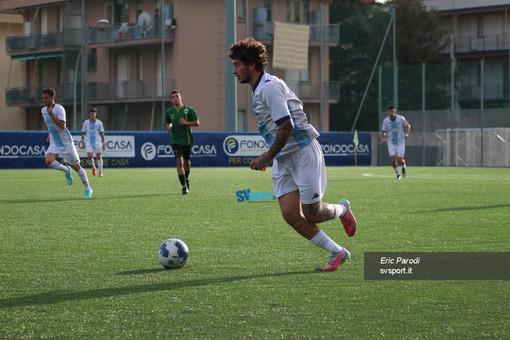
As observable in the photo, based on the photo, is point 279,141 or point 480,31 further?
point 480,31

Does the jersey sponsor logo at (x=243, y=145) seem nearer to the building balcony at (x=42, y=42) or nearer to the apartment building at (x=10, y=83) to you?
the building balcony at (x=42, y=42)

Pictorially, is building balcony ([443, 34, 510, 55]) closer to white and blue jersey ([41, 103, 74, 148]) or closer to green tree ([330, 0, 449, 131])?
green tree ([330, 0, 449, 131])

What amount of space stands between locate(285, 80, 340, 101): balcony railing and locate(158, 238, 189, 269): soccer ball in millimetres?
41142

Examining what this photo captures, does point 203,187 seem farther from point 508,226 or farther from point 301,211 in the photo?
point 301,211

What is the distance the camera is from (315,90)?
1882 inches

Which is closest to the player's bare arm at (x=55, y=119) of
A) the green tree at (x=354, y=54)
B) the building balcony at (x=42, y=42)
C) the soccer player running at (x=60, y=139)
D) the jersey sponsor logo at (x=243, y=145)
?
the soccer player running at (x=60, y=139)

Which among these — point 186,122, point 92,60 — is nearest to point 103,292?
point 186,122

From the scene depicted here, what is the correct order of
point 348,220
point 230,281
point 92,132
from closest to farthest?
point 230,281 < point 348,220 < point 92,132

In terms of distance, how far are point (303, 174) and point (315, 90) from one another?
41.9m

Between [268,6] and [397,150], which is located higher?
[268,6]

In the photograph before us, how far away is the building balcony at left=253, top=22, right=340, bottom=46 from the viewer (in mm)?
46844

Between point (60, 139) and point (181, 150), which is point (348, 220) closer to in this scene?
point (60, 139)

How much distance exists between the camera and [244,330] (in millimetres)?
4332

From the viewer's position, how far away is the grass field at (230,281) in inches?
175
